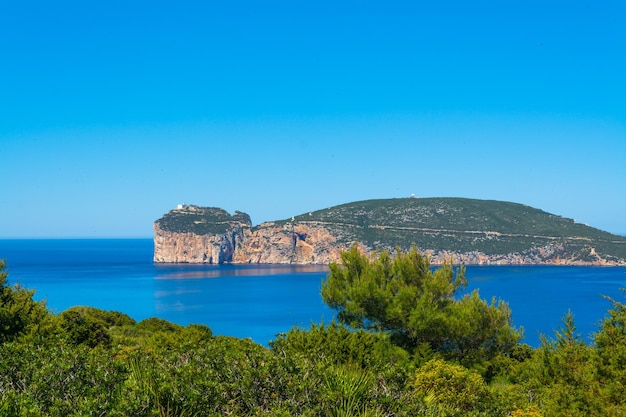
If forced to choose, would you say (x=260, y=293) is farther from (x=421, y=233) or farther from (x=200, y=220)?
(x=200, y=220)

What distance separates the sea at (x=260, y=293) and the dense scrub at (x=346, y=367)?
20090 mm

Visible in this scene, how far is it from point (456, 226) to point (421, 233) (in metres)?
11.4

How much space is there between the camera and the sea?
57875mm

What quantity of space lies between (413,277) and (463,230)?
113m

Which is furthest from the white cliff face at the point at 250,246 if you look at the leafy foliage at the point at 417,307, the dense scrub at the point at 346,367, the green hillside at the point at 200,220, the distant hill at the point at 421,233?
the leafy foliage at the point at 417,307

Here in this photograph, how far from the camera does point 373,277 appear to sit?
62.8 ft

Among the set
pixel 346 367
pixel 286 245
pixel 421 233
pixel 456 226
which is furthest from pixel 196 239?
pixel 346 367

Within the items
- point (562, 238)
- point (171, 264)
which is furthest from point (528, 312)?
Answer: point (171, 264)

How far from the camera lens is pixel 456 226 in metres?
130

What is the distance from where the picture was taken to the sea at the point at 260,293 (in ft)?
190

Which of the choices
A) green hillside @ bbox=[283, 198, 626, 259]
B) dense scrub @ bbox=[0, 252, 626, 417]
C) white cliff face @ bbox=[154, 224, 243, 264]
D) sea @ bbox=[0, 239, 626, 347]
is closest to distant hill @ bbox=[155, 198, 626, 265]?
green hillside @ bbox=[283, 198, 626, 259]

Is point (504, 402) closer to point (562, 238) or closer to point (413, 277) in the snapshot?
point (413, 277)

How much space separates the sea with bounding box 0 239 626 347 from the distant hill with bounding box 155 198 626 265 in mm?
6475

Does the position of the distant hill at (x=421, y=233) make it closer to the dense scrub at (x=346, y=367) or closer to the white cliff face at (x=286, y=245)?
the white cliff face at (x=286, y=245)
